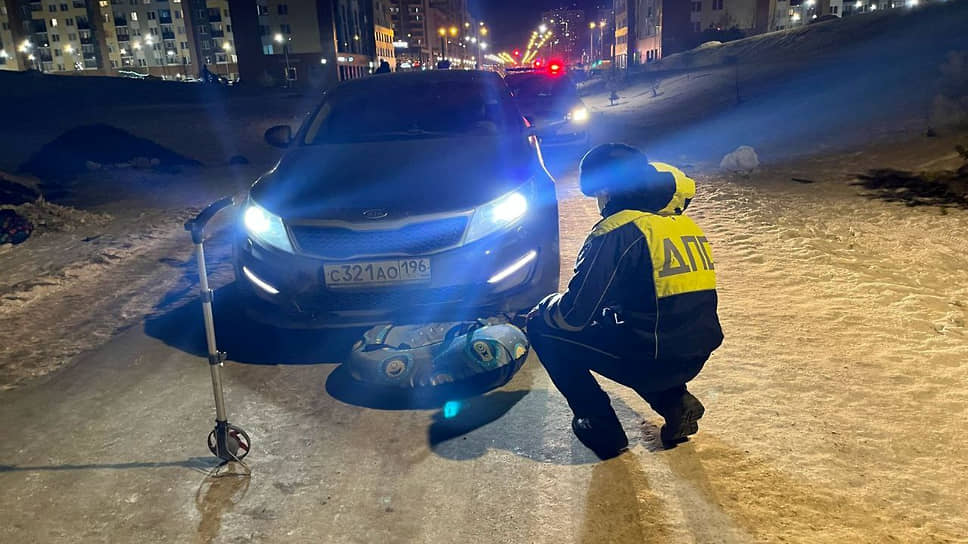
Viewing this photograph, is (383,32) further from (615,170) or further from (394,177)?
(615,170)

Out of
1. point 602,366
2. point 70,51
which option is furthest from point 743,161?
point 70,51

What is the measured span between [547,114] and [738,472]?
1131cm

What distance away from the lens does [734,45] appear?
46719 millimetres

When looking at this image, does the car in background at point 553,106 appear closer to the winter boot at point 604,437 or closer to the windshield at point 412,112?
the windshield at point 412,112

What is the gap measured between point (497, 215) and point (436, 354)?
0.91 meters

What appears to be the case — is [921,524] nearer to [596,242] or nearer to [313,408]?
[596,242]

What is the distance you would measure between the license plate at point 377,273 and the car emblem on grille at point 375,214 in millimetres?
269

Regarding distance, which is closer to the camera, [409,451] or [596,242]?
[596,242]

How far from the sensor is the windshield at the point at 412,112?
5.34 meters

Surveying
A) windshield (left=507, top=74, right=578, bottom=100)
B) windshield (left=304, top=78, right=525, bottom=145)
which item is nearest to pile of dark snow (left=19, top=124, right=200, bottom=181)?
windshield (left=507, top=74, right=578, bottom=100)

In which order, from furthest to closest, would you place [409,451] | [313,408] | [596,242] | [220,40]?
[220,40]
[313,408]
[409,451]
[596,242]

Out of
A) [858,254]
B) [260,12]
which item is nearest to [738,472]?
[858,254]

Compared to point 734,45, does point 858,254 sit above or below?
below

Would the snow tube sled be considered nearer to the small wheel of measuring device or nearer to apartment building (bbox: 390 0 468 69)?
the small wheel of measuring device
